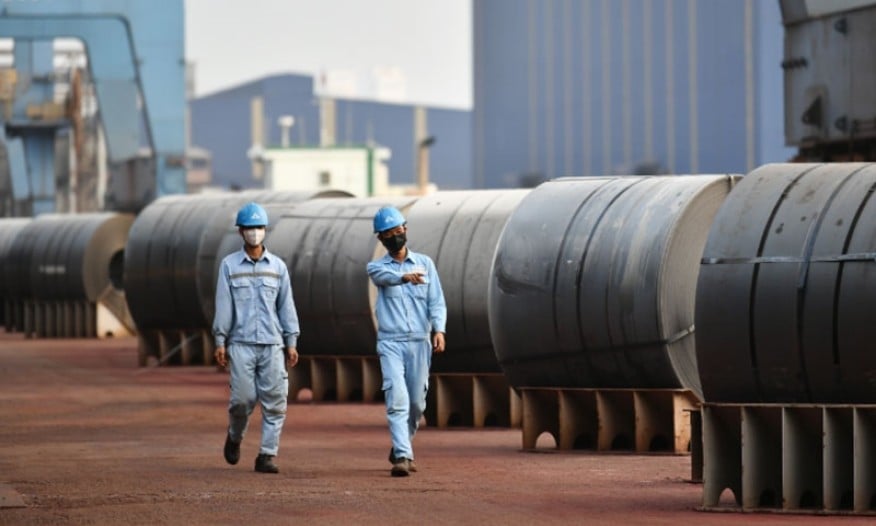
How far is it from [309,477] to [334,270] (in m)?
8.62

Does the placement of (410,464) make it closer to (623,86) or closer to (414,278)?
(414,278)

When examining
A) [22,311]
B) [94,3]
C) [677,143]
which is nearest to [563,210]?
[22,311]

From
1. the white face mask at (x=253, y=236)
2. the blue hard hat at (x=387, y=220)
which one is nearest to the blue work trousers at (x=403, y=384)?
the blue hard hat at (x=387, y=220)

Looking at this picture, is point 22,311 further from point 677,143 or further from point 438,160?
point 438,160

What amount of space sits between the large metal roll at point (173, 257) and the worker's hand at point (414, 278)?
15269 millimetres

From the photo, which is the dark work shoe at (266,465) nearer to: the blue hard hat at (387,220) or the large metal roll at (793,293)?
the blue hard hat at (387,220)

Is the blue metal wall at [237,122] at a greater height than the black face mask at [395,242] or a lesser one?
greater

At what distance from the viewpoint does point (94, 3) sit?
52500 mm

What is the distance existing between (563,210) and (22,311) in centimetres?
2994

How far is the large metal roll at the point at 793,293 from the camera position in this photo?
1253cm

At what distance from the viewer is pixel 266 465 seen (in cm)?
1553

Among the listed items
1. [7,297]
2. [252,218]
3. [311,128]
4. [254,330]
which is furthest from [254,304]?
[311,128]

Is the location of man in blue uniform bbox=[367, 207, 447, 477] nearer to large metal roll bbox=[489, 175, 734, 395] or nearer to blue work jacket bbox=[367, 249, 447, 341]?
blue work jacket bbox=[367, 249, 447, 341]

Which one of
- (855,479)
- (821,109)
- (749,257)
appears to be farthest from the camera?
(821,109)
